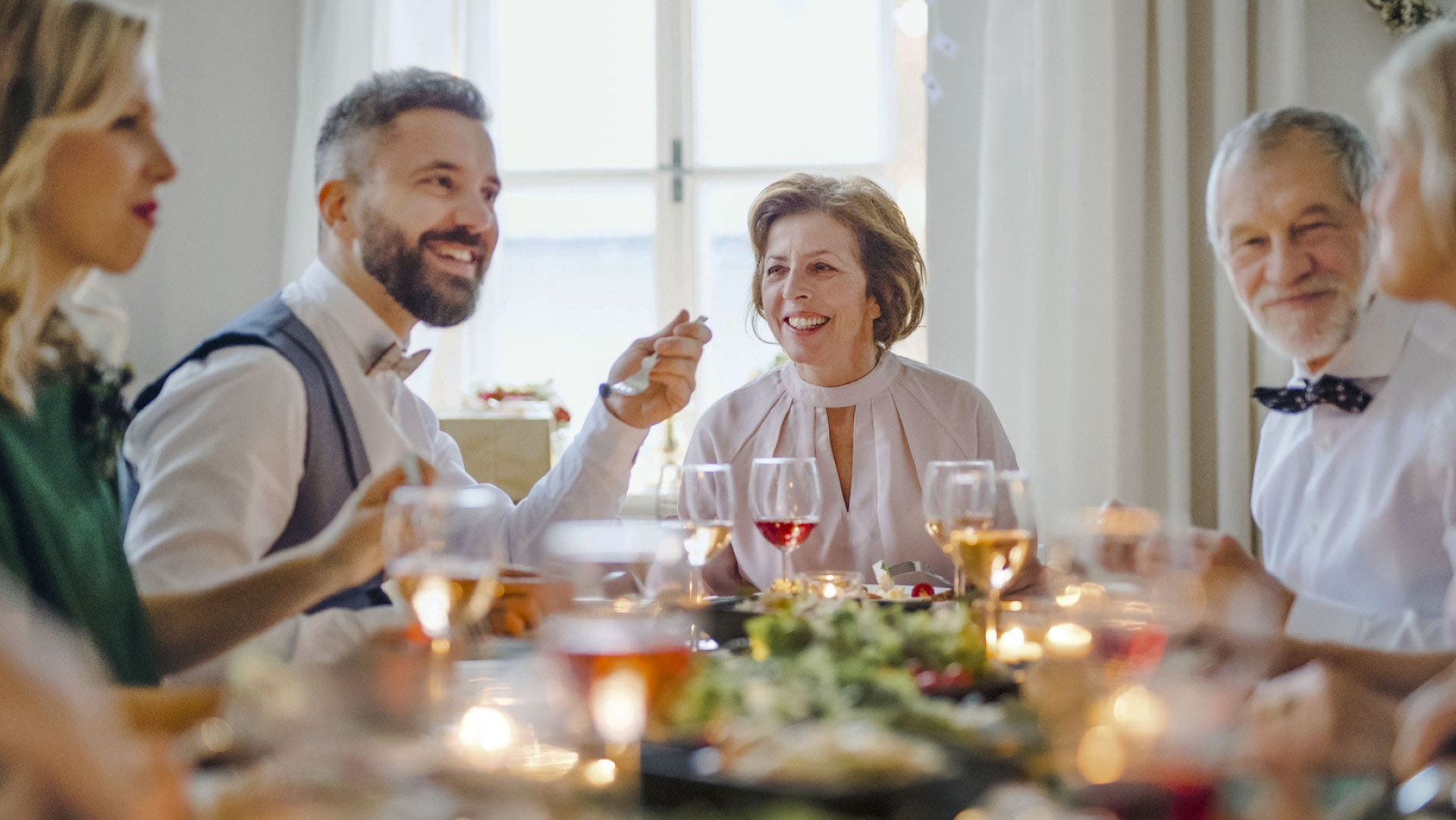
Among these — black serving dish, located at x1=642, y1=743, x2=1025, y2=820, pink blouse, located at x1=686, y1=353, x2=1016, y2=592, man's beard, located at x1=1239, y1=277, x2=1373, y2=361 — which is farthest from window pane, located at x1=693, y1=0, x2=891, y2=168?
black serving dish, located at x1=642, y1=743, x2=1025, y2=820

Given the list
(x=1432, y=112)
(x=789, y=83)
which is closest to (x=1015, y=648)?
(x=1432, y=112)

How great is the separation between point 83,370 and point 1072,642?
1.14 meters

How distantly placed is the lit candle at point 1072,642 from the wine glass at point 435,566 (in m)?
0.43

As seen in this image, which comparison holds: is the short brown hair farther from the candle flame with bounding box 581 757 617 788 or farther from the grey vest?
the candle flame with bounding box 581 757 617 788

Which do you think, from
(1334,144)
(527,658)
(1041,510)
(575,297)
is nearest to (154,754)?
(527,658)

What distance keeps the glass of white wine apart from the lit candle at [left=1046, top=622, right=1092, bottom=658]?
47cm

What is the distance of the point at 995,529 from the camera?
142 centimetres

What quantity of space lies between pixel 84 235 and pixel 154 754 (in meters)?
0.83

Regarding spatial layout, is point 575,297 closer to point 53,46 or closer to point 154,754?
point 53,46

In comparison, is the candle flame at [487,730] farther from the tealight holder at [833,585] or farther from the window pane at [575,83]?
the window pane at [575,83]

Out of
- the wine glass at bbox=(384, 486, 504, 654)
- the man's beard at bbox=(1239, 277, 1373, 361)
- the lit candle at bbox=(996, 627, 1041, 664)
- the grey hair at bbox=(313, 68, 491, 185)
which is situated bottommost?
the lit candle at bbox=(996, 627, 1041, 664)

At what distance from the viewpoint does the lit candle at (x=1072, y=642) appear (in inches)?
33.4

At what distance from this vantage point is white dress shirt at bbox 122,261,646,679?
1632mm

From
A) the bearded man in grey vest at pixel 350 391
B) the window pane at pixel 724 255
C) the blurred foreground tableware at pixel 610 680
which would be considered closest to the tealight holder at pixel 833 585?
the bearded man in grey vest at pixel 350 391
